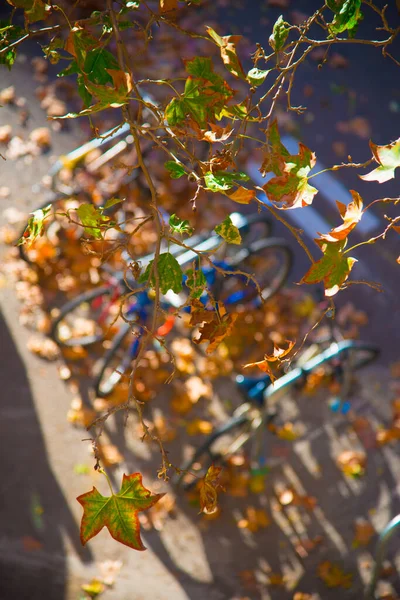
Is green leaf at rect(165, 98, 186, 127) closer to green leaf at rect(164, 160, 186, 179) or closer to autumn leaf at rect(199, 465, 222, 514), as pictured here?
green leaf at rect(164, 160, 186, 179)

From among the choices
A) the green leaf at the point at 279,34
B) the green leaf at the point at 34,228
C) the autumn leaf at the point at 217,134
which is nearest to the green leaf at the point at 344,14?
the green leaf at the point at 279,34

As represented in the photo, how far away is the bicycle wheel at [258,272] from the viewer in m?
3.77

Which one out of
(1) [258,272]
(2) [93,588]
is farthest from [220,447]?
(1) [258,272]

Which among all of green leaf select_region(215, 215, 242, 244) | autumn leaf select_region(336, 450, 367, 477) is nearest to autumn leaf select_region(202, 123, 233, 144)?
green leaf select_region(215, 215, 242, 244)

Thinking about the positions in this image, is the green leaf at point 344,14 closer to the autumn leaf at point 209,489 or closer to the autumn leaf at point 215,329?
the autumn leaf at point 215,329

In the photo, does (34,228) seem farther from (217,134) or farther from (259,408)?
(259,408)

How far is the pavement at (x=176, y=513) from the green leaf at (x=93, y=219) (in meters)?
2.55

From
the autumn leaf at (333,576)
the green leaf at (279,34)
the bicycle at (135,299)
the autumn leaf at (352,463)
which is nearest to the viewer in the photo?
the green leaf at (279,34)

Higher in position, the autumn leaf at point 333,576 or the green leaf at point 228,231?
the green leaf at point 228,231

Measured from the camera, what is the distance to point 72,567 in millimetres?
3053

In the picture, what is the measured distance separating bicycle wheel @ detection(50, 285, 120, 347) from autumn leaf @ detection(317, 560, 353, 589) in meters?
2.01

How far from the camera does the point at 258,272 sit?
446 centimetres

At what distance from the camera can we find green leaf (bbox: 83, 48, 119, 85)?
1.19m

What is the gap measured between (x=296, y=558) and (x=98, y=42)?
2.99m
